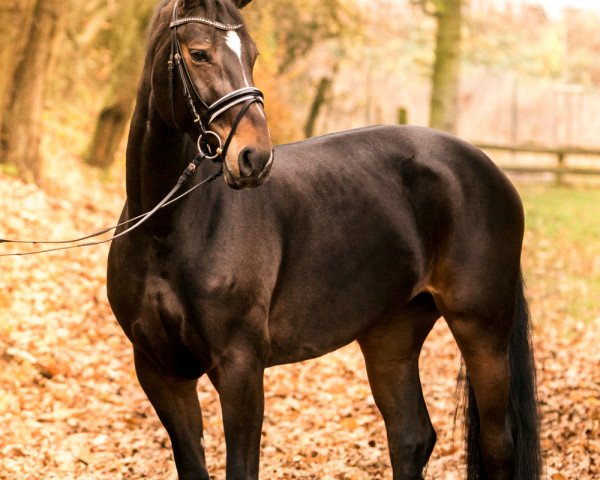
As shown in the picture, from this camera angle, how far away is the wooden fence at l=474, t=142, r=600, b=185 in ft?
65.3

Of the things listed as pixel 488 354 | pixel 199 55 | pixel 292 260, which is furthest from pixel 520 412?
pixel 199 55

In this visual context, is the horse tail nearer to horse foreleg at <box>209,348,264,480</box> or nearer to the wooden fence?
horse foreleg at <box>209,348,264,480</box>

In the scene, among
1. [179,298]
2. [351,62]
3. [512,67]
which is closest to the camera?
[179,298]

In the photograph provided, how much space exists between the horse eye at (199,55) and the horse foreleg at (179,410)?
1.19 meters

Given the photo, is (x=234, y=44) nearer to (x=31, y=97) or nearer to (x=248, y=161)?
(x=248, y=161)

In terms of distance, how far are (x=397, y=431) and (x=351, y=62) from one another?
634 inches

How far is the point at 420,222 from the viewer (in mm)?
4012

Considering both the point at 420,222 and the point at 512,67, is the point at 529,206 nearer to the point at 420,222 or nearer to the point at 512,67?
the point at 420,222

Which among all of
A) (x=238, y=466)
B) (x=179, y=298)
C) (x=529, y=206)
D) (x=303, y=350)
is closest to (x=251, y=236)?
(x=179, y=298)

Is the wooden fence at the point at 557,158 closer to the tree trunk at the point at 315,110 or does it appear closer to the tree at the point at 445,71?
the tree trunk at the point at 315,110

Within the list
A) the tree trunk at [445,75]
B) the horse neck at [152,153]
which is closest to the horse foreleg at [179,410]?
the horse neck at [152,153]

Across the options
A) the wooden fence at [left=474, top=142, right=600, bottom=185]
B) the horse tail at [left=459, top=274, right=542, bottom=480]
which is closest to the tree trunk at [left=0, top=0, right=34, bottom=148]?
the horse tail at [left=459, top=274, right=542, bottom=480]

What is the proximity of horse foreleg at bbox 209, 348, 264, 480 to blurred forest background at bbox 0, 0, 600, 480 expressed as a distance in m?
1.84

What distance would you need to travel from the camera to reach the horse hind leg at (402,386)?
4.32 m
